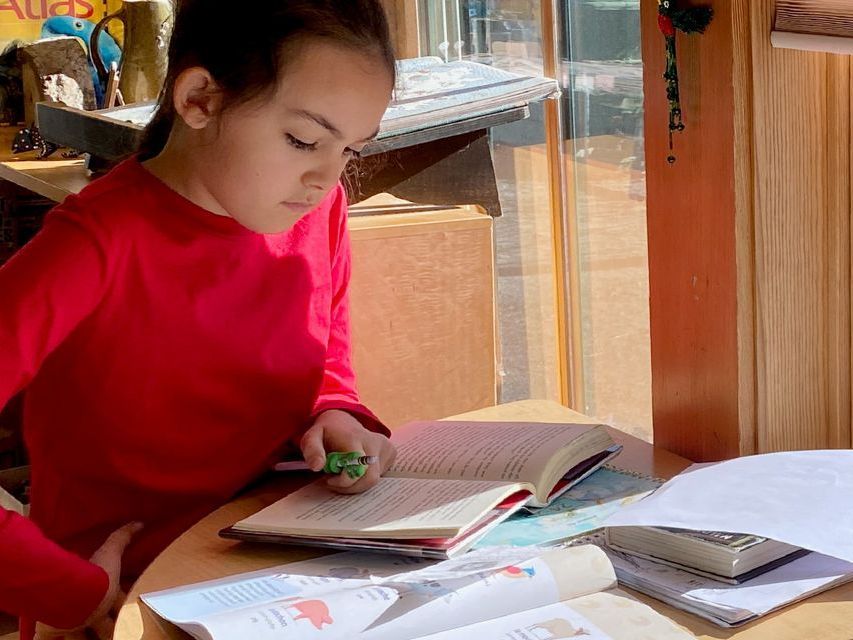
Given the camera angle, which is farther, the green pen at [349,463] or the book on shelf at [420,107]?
the book on shelf at [420,107]

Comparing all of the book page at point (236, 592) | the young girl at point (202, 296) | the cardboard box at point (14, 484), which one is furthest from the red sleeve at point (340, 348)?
the cardboard box at point (14, 484)

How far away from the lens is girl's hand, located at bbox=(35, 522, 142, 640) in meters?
0.99

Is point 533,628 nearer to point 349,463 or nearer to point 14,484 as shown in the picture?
point 349,463

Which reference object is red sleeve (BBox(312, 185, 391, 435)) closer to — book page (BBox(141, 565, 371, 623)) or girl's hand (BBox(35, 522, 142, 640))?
girl's hand (BBox(35, 522, 142, 640))

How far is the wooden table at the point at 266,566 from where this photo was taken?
0.72 meters

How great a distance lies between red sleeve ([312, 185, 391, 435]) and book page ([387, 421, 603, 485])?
6cm

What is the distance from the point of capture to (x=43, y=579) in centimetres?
96

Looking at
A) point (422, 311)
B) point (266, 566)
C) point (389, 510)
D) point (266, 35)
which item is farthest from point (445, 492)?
point (422, 311)

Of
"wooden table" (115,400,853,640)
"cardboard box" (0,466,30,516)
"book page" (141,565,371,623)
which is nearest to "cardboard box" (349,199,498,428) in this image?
"wooden table" (115,400,853,640)

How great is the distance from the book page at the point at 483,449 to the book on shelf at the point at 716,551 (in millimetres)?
149

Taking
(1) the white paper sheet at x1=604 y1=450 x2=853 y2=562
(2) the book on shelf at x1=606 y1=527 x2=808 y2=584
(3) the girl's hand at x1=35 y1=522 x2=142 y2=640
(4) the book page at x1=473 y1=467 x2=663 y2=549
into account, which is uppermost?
(1) the white paper sheet at x1=604 y1=450 x2=853 y2=562

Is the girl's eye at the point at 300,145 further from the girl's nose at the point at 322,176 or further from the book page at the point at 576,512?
the book page at the point at 576,512

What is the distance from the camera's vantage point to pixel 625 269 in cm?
193

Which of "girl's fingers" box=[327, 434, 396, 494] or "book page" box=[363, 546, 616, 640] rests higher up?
"book page" box=[363, 546, 616, 640]
